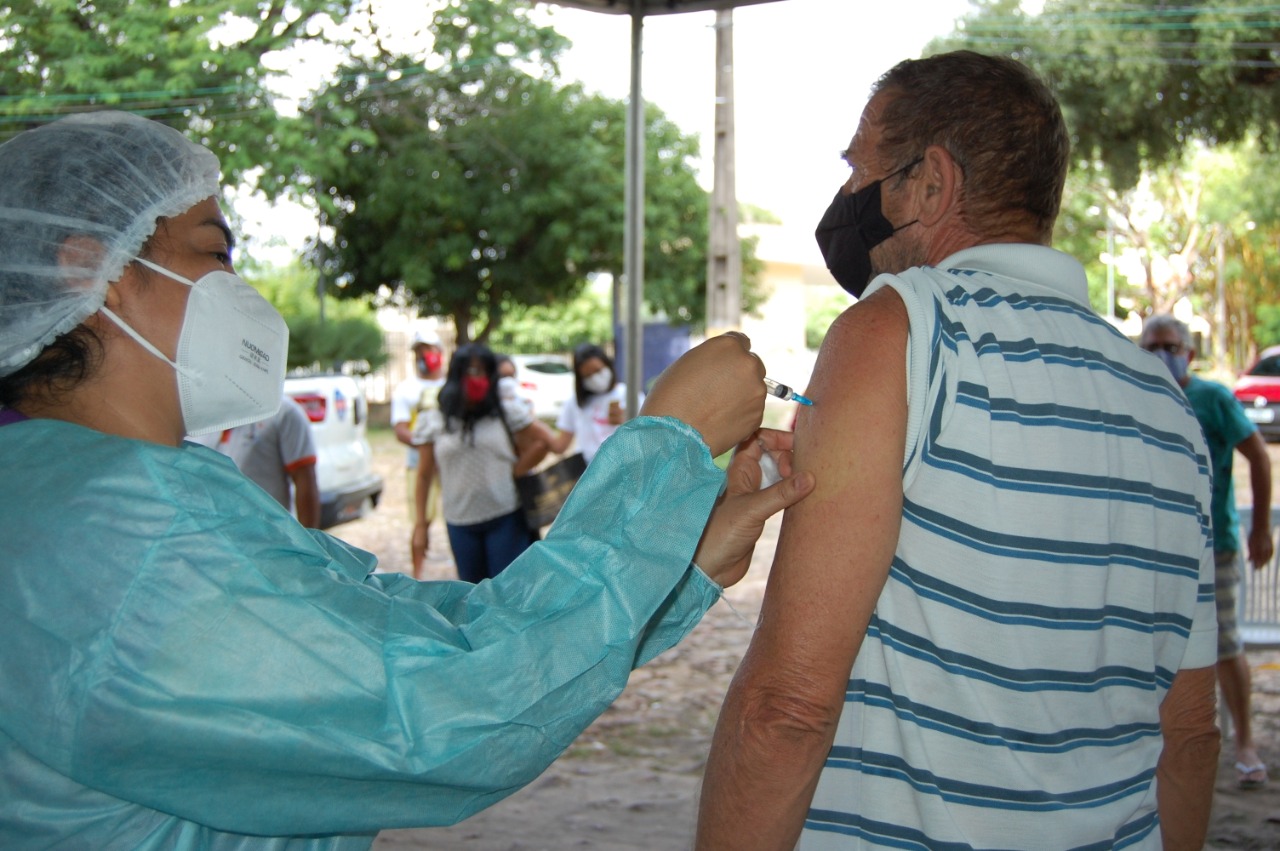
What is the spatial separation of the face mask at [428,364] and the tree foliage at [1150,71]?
443 inches

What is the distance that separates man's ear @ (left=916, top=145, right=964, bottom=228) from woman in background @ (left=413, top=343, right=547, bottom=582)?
466cm

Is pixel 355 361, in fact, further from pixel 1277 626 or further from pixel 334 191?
pixel 1277 626

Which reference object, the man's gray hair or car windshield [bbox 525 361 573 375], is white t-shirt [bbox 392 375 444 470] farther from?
car windshield [bbox 525 361 573 375]

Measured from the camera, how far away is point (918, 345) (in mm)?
1492

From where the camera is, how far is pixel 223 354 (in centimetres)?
149

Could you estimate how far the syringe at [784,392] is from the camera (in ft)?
5.09

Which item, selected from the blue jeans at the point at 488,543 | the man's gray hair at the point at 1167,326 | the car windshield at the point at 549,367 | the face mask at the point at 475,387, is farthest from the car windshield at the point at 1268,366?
the blue jeans at the point at 488,543

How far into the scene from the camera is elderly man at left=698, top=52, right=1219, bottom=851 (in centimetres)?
150

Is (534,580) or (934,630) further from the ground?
(534,580)

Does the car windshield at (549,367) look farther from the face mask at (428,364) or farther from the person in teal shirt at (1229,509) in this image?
the person in teal shirt at (1229,509)

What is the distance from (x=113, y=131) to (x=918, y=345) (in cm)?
101

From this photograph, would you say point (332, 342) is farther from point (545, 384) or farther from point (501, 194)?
point (501, 194)

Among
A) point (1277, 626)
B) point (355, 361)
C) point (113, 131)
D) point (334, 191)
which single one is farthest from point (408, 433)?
point (355, 361)

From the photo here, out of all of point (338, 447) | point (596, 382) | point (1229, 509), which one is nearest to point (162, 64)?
point (338, 447)
